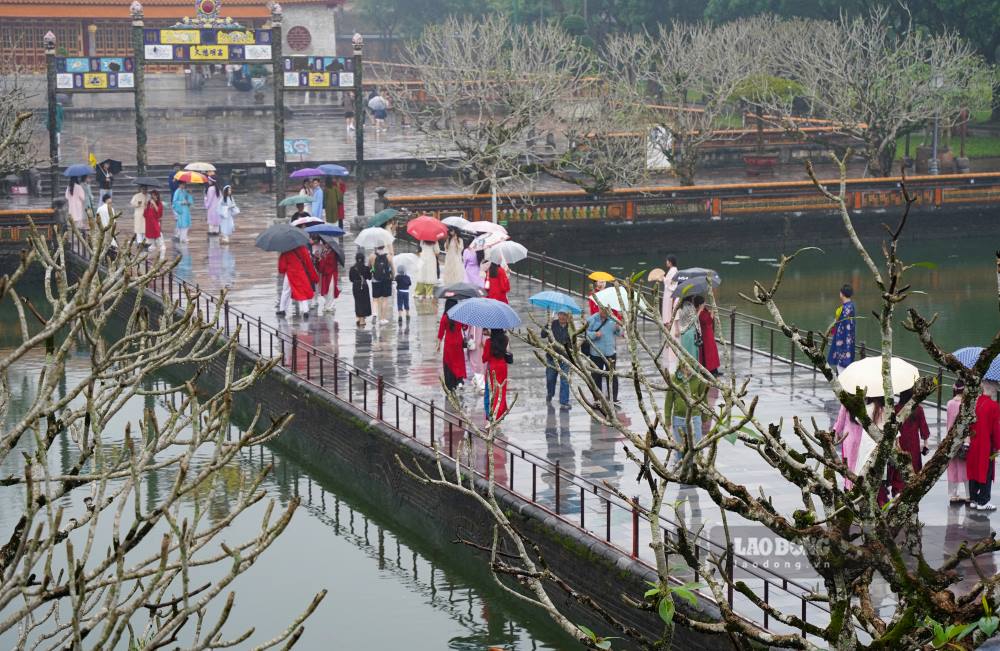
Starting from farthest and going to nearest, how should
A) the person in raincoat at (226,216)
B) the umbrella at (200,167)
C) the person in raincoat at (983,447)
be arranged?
the umbrella at (200,167)
the person in raincoat at (226,216)
the person in raincoat at (983,447)

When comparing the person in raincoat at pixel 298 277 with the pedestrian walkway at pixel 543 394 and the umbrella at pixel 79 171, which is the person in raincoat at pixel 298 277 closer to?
the pedestrian walkway at pixel 543 394

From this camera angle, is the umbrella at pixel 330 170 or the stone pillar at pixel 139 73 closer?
the umbrella at pixel 330 170

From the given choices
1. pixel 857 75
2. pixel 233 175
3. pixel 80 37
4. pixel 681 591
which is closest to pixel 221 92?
pixel 80 37

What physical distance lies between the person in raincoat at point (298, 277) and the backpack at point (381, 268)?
114cm

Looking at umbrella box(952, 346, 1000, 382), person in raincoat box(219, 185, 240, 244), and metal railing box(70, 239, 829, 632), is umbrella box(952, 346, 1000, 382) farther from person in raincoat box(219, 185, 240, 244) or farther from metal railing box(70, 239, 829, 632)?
person in raincoat box(219, 185, 240, 244)

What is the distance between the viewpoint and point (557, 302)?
20.8 metres

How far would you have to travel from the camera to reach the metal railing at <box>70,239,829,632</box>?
14531 mm

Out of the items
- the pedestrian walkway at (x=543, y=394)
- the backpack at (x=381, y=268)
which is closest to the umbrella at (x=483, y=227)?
the pedestrian walkway at (x=543, y=394)

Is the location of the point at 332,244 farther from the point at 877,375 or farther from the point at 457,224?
the point at 877,375

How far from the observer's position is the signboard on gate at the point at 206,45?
39438 mm

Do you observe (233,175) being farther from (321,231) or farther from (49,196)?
(321,231)

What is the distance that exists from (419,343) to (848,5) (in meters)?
35.1

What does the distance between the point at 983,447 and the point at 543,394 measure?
7632 mm

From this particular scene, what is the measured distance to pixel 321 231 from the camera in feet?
90.1
